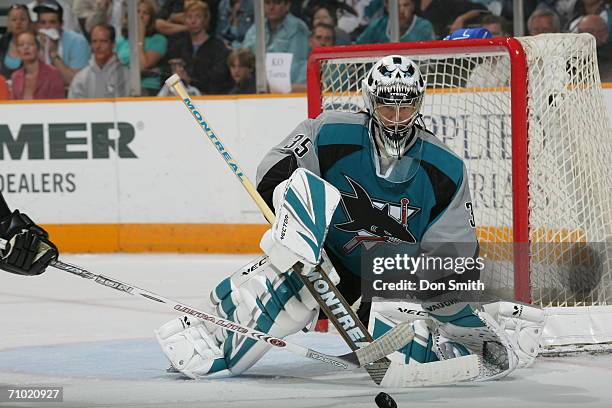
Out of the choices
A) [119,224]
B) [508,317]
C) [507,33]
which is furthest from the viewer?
[119,224]

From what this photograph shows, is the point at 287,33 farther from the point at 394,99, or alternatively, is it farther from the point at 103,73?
the point at 394,99

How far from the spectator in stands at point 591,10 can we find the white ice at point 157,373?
7.21ft

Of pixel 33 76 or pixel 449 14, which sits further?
pixel 33 76

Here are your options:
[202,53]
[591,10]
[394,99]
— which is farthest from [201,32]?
[394,99]

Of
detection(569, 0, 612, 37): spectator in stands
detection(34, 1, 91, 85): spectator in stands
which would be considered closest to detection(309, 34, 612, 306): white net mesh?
detection(569, 0, 612, 37): spectator in stands

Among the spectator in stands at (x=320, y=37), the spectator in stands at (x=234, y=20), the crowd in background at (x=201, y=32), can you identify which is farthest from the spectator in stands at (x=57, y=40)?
the spectator in stands at (x=320, y=37)

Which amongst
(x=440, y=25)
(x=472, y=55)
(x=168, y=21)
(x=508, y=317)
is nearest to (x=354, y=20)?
(x=440, y=25)

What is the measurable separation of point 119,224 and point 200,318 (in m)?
3.48

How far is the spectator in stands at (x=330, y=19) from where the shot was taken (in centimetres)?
698

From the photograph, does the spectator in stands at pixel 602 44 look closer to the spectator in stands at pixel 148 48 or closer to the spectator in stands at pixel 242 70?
the spectator in stands at pixel 242 70

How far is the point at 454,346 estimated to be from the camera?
12.7 feet

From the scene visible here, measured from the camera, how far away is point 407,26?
268 inches

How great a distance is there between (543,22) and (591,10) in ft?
0.73

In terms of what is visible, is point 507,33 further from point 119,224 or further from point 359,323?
point 359,323
